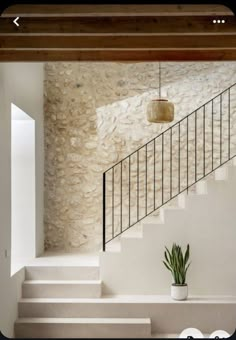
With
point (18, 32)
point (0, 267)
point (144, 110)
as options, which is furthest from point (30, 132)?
point (18, 32)

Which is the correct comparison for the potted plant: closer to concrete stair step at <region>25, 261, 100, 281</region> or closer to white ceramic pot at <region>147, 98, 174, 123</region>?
concrete stair step at <region>25, 261, 100, 281</region>

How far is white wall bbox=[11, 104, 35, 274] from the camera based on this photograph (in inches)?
262

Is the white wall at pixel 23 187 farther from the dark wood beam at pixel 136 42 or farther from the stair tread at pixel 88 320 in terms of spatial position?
the dark wood beam at pixel 136 42

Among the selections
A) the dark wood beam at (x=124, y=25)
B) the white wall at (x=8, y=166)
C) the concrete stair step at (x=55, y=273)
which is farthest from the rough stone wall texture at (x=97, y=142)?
the dark wood beam at (x=124, y=25)

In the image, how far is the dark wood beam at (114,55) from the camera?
4254 millimetres

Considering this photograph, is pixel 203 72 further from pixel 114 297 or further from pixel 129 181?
pixel 114 297

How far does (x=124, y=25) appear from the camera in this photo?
11.1 ft

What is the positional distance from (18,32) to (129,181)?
4194mm

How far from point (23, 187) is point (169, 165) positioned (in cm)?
230

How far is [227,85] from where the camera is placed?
752cm

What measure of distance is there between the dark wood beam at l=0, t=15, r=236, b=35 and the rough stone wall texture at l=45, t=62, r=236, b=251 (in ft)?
13.3

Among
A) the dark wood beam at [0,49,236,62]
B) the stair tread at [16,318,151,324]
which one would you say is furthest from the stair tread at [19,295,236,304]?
the dark wood beam at [0,49,236,62]

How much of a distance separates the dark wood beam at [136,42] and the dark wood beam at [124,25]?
1.10 ft

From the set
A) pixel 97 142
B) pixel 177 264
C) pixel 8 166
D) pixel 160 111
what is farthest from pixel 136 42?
pixel 97 142
